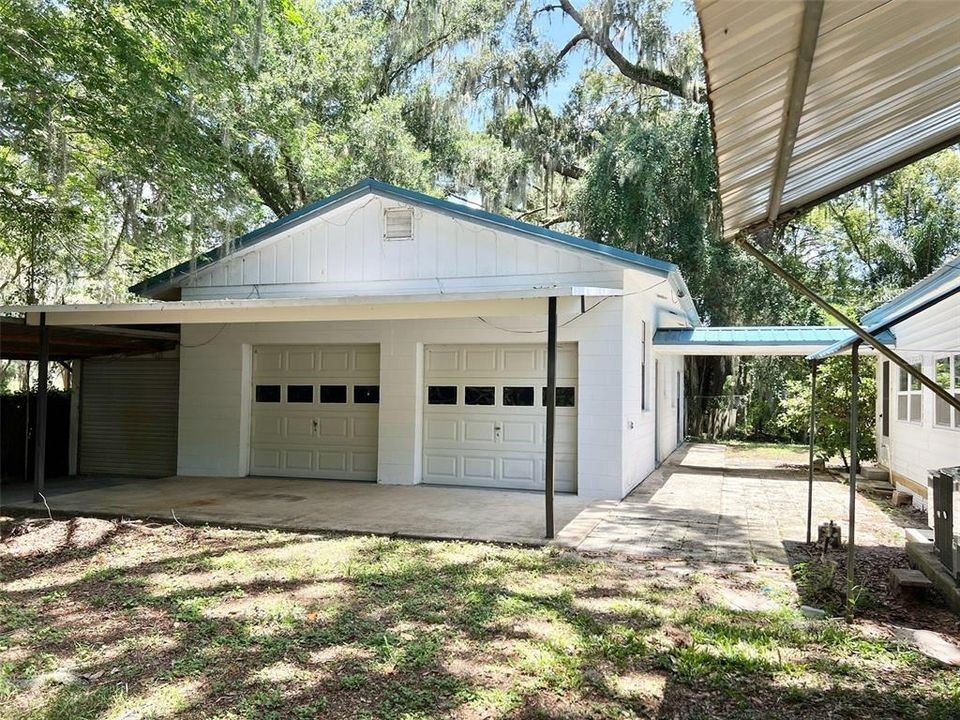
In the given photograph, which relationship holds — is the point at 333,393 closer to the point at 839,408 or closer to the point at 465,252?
the point at 465,252

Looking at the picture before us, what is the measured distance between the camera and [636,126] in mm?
18719

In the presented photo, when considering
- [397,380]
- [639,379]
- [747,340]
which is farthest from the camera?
[747,340]

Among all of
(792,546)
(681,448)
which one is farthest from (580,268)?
(681,448)

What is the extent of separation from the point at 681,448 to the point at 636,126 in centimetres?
A: 895

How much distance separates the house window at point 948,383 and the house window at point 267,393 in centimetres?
979

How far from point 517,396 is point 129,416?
24.5ft

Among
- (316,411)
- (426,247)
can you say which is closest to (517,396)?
(426,247)

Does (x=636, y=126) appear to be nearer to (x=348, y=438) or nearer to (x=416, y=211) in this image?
(x=416, y=211)

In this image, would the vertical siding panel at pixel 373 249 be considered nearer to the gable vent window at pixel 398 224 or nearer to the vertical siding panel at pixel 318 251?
the gable vent window at pixel 398 224

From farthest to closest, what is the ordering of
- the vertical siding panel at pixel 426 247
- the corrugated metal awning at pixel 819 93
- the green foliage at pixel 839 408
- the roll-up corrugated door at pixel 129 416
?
1. the green foliage at pixel 839 408
2. the roll-up corrugated door at pixel 129 416
3. the vertical siding panel at pixel 426 247
4. the corrugated metal awning at pixel 819 93

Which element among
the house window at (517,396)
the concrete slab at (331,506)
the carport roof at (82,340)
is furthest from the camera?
the house window at (517,396)

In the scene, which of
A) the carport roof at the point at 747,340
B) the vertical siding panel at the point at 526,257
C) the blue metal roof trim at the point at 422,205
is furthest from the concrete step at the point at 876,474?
the vertical siding panel at the point at 526,257

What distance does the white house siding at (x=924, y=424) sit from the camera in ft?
26.5

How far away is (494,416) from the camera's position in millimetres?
10453
